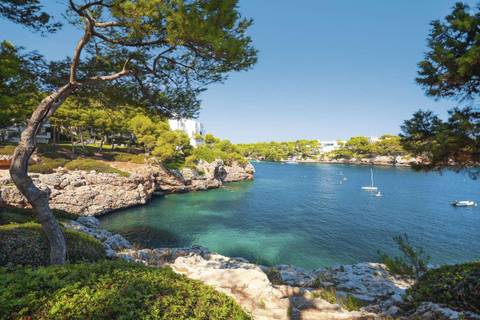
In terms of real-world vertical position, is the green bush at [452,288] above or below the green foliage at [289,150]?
below

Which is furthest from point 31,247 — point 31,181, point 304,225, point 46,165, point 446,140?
point 46,165

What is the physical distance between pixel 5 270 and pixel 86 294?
147 cm

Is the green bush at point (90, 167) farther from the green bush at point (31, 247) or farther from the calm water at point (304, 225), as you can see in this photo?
the green bush at point (31, 247)

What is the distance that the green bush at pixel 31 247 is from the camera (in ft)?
17.6

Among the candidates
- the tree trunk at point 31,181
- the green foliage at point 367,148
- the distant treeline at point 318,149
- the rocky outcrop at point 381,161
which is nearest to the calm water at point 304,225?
the tree trunk at point 31,181

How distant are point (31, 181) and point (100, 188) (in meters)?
21.3

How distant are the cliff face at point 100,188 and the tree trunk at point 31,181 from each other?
12.7 meters

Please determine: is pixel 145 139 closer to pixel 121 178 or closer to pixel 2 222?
pixel 121 178

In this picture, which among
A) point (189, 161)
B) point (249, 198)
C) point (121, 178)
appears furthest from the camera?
point (189, 161)

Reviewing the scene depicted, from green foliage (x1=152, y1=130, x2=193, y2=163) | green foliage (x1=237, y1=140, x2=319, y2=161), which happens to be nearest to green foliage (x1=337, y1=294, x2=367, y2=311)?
green foliage (x1=152, y1=130, x2=193, y2=163)

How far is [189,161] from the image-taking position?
38469 mm

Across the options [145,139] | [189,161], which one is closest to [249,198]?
[189,161]

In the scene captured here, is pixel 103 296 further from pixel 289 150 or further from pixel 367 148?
pixel 289 150

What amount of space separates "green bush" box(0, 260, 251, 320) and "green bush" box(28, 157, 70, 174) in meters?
25.7
